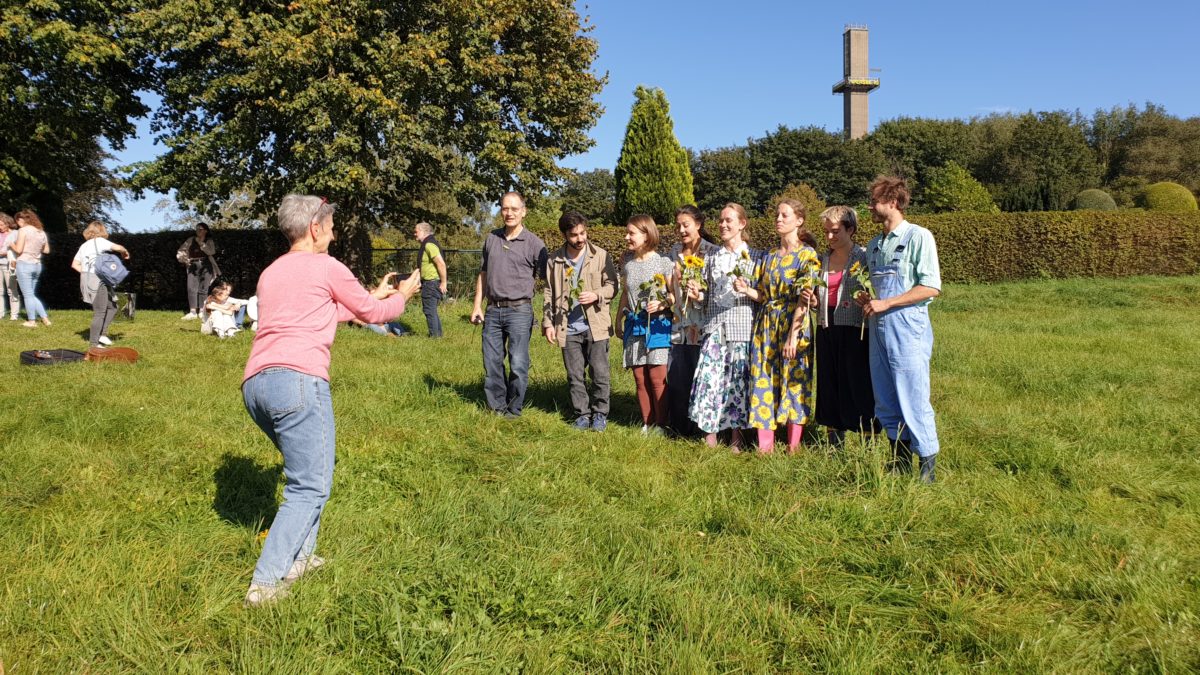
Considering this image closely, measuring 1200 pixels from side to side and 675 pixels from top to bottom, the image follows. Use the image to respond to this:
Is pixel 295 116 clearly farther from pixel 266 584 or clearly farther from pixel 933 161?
pixel 933 161

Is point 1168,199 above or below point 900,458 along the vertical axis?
above

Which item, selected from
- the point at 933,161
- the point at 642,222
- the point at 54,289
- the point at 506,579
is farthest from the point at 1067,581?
the point at 933,161

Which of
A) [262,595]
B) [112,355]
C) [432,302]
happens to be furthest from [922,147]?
[262,595]

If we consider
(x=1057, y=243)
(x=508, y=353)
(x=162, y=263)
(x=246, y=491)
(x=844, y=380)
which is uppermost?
(x=162, y=263)

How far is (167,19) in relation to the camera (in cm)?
1534

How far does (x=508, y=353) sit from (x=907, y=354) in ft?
11.5

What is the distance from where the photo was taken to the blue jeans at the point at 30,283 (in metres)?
12.7

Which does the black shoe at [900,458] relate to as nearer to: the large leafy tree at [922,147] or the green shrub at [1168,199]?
the green shrub at [1168,199]

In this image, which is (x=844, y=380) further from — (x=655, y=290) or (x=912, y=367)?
(x=655, y=290)

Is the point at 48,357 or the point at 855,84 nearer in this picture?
the point at 48,357

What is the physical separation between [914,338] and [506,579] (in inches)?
114

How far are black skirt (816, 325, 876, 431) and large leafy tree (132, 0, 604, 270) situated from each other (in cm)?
1231

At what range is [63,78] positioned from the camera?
16.6 metres

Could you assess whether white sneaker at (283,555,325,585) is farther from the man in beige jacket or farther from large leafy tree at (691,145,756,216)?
large leafy tree at (691,145,756,216)
